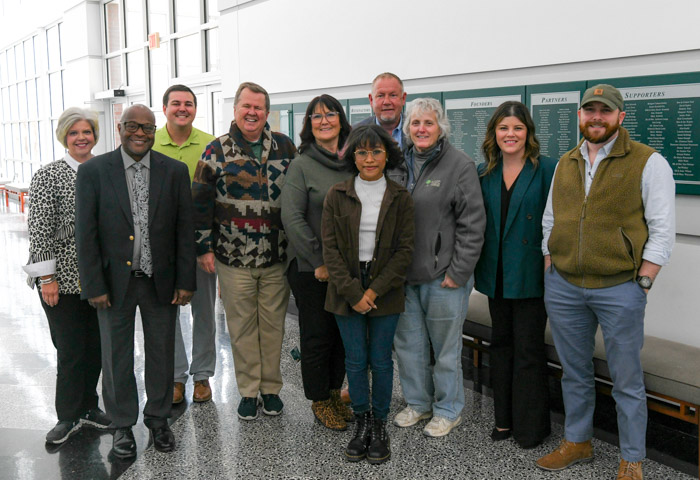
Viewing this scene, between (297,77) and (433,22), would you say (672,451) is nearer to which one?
(433,22)

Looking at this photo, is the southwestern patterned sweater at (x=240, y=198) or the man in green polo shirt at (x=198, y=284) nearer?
the southwestern patterned sweater at (x=240, y=198)

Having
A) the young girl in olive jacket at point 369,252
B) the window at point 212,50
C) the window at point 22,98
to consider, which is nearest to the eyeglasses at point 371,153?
the young girl in olive jacket at point 369,252

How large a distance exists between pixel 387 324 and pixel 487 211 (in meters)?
0.79

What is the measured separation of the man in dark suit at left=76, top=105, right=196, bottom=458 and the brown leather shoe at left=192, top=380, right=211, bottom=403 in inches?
20.8

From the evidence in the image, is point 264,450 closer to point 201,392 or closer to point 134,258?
point 201,392

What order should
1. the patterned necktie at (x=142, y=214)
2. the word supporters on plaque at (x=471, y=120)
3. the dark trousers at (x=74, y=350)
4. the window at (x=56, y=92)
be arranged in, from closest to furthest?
the patterned necktie at (x=142, y=214), the dark trousers at (x=74, y=350), the word supporters on plaque at (x=471, y=120), the window at (x=56, y=92)

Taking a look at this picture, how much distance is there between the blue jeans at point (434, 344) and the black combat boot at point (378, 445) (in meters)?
0.36

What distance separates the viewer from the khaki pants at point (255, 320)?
337 centimetres

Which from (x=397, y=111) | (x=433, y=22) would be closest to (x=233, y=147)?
(x=397, y=111)

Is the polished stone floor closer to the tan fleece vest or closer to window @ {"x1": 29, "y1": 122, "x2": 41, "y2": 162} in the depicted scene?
the tan fleece vest

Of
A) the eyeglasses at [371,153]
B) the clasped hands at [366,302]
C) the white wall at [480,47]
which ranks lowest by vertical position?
the clasped hands at [366,302]

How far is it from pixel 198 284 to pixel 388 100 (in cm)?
168

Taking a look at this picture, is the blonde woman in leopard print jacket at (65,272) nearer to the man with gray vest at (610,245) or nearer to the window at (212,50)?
the man with gray vest at (610,245)

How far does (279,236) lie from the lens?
11.0 feet
